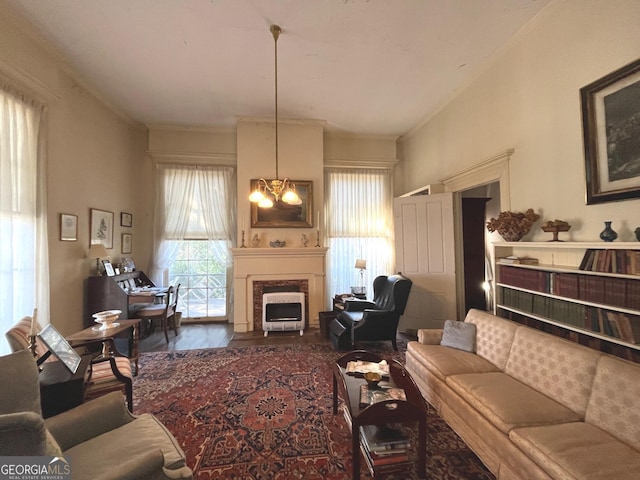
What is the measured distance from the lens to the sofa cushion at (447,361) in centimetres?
215

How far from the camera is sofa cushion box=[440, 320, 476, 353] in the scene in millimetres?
2482

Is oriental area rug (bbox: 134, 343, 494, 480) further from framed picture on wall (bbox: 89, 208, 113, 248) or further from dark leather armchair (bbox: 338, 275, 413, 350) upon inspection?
framed picture on wall (bbox: 89, 208, 113, 248)

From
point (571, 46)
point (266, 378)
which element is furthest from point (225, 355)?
point (571, 46)

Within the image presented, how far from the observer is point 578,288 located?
1996 millimetres

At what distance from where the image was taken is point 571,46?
2238 millimetres

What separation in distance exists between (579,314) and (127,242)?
6085 millimetres

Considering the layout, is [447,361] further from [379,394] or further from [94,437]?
[94,437]

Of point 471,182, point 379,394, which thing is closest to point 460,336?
point 379,394

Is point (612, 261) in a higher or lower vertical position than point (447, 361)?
higher

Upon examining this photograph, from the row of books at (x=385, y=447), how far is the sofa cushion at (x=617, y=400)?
3.60ft

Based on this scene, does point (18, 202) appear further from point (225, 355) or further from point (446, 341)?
point (446, 341)

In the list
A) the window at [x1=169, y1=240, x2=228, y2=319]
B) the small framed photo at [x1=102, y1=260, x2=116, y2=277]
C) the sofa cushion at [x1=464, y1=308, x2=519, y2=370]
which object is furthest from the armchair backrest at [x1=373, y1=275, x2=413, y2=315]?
the small framed photo at [x1=102, y1=260, x2=116, y2=277]

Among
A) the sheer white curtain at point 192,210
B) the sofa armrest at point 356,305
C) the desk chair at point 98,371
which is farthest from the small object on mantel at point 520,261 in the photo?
the sheer white curtain at point 192,210

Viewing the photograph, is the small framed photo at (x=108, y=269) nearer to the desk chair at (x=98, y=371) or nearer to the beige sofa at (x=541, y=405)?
the desk chair at (x=98, y=371)
